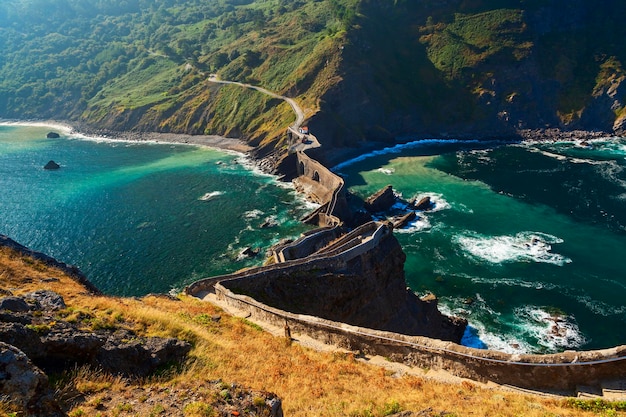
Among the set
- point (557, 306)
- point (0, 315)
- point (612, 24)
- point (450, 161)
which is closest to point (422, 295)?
point (557, 306)

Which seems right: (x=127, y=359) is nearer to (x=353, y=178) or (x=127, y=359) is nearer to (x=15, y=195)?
(x=353, y=178)

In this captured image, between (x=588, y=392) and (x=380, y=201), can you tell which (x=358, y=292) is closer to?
(x=588, y=392)

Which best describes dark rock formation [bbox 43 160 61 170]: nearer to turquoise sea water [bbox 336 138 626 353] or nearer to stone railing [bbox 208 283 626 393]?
turquoise sea water [bbox 336 138 626 353]

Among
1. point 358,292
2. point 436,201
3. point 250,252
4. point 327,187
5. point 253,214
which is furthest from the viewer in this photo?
point 327,187

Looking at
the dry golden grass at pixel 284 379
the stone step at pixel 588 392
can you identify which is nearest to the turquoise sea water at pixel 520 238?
the stone step at pixel 588 392

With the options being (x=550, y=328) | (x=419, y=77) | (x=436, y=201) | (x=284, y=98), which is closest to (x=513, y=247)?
(x=550, y=328)

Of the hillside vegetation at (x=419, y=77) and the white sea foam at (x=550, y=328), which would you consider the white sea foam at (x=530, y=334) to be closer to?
the white sea foam at (x=550, y=328)
